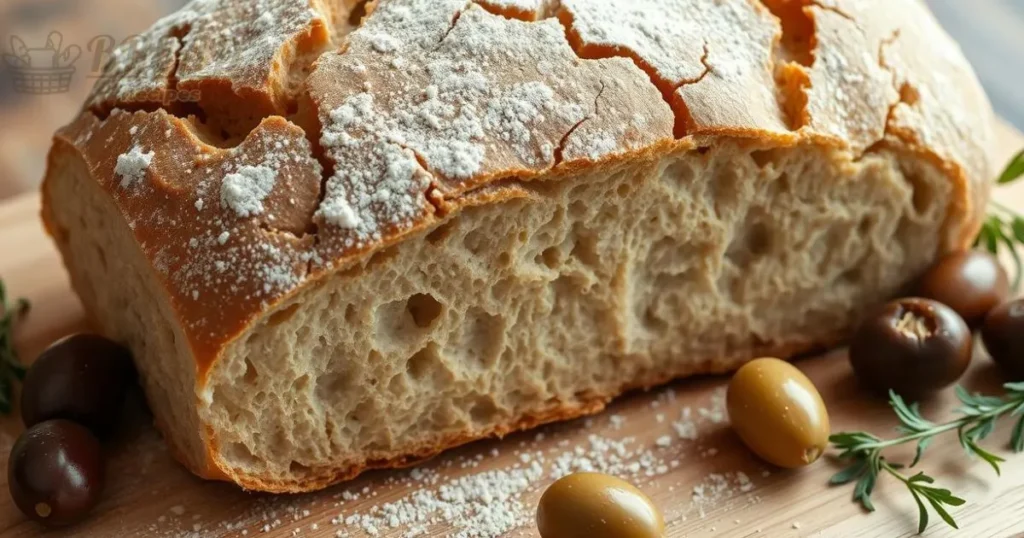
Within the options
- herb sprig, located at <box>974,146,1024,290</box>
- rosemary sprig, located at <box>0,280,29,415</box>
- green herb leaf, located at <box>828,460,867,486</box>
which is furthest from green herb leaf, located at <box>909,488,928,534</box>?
rosemary sprig, located at <box>0,280,29,415</box>

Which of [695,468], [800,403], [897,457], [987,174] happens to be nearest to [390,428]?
[695,468]

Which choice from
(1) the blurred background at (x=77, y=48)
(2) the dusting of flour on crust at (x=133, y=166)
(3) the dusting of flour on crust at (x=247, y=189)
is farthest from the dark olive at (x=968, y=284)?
(2) the dusting of flour on crust at (x=133, y=166)

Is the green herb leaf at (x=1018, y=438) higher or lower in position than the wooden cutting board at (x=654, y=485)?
higher

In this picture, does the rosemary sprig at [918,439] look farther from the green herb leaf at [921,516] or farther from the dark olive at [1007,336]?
the dark olive at [1007,336]

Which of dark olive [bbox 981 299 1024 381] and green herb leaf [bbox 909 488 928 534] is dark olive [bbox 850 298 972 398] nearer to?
dark olive [bbox 981 299 1024 381]

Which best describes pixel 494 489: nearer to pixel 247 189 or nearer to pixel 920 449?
pixel 247 189
